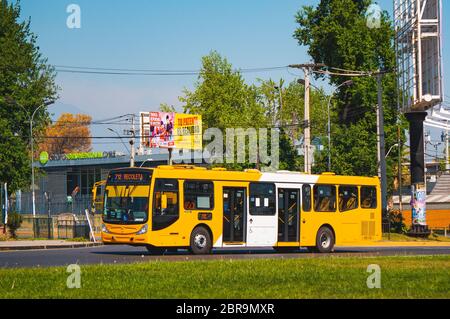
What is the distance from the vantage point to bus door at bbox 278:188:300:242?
107ft

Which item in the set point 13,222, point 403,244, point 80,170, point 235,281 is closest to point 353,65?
point 403,244

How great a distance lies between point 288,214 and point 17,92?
1504 inches

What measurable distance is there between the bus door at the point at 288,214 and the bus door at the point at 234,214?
171 cm

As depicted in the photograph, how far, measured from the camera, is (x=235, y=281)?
54.9 feet

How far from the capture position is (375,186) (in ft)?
118

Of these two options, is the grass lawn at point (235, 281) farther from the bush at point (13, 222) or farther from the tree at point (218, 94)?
the tree at point (218, 94)

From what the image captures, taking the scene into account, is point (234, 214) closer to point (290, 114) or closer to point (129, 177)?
point (129, 177)

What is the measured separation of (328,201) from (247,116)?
46115 millimetres

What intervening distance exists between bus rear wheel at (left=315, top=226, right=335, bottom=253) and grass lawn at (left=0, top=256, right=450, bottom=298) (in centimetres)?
1124

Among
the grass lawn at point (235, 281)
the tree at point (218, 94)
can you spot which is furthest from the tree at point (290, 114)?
the grass lawn at point (235, 281)

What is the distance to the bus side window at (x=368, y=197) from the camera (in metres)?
35.4

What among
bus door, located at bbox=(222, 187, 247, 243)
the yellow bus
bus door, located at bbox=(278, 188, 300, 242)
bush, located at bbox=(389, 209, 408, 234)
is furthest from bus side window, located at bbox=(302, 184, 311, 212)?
bush, located at bbox=(389, 209, 408, 234)
